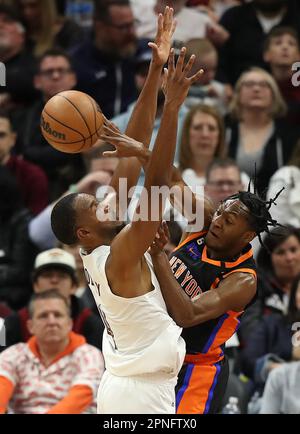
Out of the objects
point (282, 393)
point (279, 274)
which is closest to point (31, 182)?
point (279, 274)

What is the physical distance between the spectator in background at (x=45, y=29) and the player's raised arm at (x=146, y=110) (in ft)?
15.8

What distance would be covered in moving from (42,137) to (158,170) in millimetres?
4792

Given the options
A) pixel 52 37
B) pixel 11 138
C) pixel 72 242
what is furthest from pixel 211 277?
pixel 52 37

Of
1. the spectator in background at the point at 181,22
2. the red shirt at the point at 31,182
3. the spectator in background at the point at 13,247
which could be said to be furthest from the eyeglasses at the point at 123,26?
the spectator in background at the point at 13,247

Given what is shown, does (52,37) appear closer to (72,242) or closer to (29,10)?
(29,10)

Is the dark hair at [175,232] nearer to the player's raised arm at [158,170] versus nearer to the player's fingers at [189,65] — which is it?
the player's raised arm at [158,170]

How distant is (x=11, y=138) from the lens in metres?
9.58

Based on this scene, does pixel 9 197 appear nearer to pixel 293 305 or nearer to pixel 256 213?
pixel 293 305

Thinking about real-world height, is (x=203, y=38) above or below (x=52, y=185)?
above

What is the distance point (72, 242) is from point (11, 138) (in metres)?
3.98

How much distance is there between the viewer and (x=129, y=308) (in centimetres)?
569

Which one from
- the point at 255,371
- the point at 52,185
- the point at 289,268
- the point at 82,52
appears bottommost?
the point at 255,371

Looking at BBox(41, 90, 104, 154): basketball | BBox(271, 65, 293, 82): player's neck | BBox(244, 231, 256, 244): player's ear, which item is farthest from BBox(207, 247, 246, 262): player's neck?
BBox(271, 65, 293, 82): player's neck

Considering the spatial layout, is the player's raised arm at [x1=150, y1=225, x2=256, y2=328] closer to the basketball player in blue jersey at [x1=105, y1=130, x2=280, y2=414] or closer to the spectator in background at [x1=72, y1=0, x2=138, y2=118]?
the basketball player in blue jersey at [x1=105, y1=130, x2=280, y2=414]
